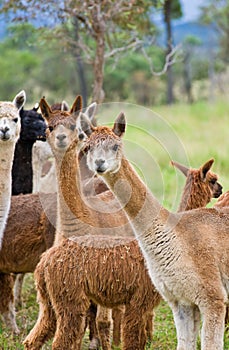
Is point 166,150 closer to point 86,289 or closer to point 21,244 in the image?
point 21,244

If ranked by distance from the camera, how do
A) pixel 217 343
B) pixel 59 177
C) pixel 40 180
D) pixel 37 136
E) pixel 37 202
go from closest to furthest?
1. pixel 217 343
2. pixel 59 177
3. pixel 37 202
4. pixel 37 136
5. pixel 40 180

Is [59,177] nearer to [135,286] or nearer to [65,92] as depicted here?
[135,286]

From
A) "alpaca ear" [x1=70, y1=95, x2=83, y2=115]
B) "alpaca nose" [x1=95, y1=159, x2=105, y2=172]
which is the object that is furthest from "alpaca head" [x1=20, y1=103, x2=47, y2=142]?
"alpaca nose" [x1=95, y1=159, x2=105, y2=172]

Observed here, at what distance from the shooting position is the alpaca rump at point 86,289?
17.0 feet

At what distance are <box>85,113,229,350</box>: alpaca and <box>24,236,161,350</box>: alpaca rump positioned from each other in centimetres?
36

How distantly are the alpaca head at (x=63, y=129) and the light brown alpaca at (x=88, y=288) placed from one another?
92 cm

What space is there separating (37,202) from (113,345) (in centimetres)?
152

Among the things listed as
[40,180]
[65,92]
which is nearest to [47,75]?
[65,92]

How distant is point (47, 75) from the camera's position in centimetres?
3578

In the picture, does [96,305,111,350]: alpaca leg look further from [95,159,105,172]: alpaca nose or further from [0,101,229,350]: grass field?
[95,159,105,172]: alpaca nose

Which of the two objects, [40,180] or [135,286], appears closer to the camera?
[135,286]

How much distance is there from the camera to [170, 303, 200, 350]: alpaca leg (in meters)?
4.97

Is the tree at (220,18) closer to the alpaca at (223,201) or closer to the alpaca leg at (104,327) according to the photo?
the alpaca at (223,201)

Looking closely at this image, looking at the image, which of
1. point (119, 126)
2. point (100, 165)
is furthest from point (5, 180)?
point (100, 165)
